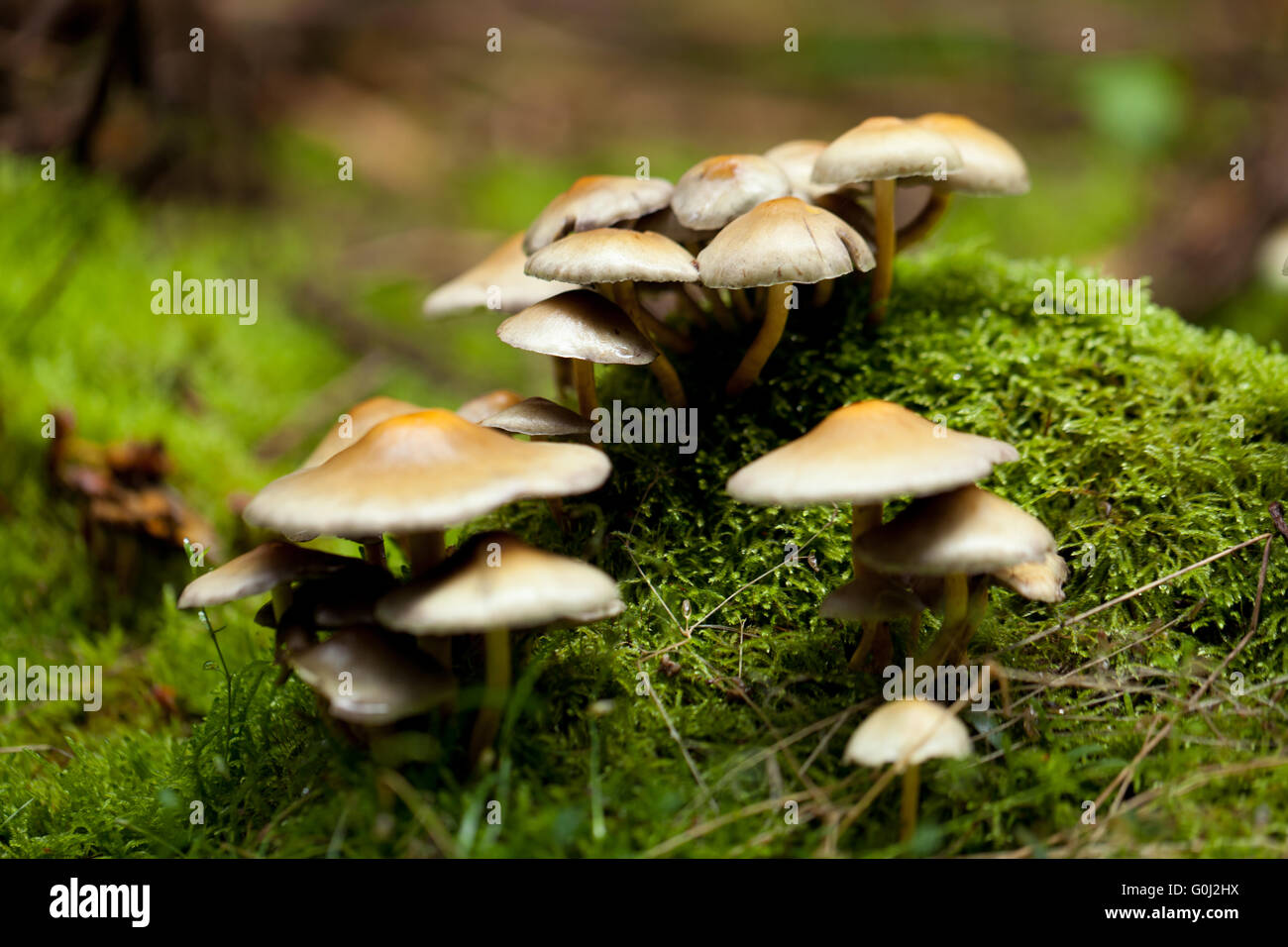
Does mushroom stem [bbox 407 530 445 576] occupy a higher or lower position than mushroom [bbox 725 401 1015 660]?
lower

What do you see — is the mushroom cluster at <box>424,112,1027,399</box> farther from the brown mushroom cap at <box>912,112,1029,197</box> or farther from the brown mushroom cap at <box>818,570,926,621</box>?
the brown mushroom cap at <box>818,570,926,621</box>

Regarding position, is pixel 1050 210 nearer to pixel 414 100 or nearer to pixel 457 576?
pixel 414 100

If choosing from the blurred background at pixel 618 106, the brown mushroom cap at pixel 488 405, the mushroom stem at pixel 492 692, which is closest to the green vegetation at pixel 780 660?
the mushroom stem at pixel 492 692

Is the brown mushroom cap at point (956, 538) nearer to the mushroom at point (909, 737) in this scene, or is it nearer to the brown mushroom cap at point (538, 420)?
the mushroom at point (909, 737)

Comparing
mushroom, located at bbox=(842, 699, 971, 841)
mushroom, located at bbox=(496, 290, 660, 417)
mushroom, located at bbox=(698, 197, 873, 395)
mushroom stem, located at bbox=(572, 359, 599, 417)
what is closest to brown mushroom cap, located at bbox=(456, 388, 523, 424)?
mushroom stem, located at bbox=(572, 359, 599, 417)

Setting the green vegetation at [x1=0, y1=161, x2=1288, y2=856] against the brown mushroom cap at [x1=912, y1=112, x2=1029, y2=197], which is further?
the brown mushroom cap at [x1=912, y1=112, x2=1029, y2=197]
